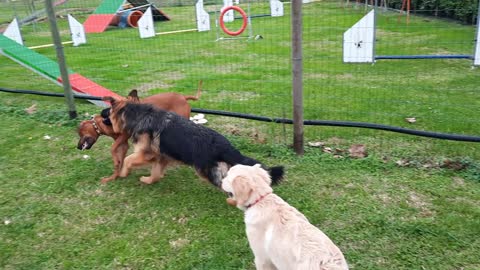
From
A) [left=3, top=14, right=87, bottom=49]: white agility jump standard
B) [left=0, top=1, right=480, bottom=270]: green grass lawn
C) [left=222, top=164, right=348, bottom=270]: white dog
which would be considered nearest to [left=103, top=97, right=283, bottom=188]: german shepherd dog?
[left=0, top=1, right=480, bottom=270]: green grass lawn

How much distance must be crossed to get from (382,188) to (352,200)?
384 mm

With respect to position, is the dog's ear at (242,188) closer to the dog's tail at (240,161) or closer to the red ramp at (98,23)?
the dog's tail at (240,161)

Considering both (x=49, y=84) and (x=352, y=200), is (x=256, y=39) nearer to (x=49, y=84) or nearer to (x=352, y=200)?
(x=49, y=84)

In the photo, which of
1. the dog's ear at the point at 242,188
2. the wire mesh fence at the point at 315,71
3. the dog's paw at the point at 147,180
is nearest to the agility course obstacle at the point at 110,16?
the wire mesh fence at the point at 315,71

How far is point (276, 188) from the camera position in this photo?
379 centimetres

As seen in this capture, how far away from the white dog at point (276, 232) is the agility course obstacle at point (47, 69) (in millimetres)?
4594

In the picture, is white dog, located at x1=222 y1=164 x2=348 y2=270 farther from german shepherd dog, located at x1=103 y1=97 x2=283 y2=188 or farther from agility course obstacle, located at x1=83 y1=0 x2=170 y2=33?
agility course obstacle, located at x1=83 y1=0 x2=170 y2=33

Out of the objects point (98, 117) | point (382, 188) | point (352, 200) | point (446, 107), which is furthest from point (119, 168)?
point (446, 107)

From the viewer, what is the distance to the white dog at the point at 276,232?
201 centimetres

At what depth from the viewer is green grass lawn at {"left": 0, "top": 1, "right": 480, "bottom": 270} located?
3008 millimetres

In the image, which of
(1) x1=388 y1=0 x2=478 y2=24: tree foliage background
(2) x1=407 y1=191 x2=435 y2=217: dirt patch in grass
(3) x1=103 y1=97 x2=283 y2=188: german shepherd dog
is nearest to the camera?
(2) x1=407 y1=191 x2=435 y2=217: dirt patch in grass

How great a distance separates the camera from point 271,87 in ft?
22.7

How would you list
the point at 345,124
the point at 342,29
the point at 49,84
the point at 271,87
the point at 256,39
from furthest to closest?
the point at 256,39 < the point at 342,29 < the point at 49,84 < the point at 271,87 < the point at 345,124

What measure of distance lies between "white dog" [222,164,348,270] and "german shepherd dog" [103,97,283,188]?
36.3 inches
